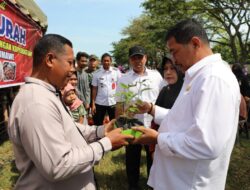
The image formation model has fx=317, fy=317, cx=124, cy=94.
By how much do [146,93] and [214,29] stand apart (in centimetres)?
2526

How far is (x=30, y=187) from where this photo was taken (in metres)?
1.78

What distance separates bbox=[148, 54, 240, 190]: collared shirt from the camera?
1.72 meters

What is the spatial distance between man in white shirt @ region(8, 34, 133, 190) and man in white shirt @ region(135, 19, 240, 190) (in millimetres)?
341

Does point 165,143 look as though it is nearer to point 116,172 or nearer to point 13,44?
point 116,172

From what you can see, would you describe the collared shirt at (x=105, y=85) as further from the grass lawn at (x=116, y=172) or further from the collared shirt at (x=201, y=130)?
the collared shirt at (x=201, y=130)

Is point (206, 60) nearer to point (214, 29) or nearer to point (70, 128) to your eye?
point (70, 128)

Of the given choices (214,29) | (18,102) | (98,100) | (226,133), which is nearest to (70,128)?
(18,102)

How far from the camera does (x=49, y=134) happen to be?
1.57 m

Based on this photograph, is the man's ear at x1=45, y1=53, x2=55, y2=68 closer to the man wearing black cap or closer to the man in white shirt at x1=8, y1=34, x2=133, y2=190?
the man in white shirt at x1=8, y1=34, x2=133, y2=190

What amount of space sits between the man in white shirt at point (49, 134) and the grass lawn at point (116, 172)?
277 centimetres

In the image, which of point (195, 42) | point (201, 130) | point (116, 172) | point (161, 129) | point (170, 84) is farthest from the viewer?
point (116, 172)

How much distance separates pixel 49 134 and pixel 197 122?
0.79 meters

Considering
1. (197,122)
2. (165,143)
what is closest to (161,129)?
(165,143)

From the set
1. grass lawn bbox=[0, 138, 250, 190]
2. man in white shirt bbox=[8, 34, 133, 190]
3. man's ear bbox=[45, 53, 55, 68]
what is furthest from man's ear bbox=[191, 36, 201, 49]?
grass lawn bbox=[0, 138, 250, 190]
